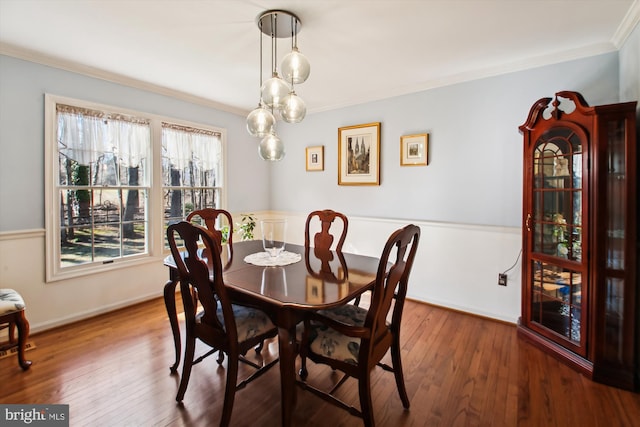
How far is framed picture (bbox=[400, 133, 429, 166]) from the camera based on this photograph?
10.5 ft

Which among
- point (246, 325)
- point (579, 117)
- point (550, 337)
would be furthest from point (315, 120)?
point (550, 337)

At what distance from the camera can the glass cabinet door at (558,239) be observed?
212 centimetres

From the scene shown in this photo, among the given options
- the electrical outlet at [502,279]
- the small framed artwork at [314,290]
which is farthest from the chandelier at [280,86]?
the electrical outlet at [502,279]

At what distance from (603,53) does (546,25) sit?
700 millimetres

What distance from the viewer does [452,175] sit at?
10.1 feet

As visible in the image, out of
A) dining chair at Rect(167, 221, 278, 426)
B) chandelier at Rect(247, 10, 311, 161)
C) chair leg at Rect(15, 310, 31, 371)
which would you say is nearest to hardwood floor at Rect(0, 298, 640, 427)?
chair leg at Rect(15, 310, 31, 371)

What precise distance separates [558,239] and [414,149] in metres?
1.57

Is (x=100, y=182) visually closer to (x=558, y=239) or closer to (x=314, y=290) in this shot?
(x=314, y=290)

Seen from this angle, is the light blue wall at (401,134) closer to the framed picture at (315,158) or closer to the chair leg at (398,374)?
the framed picture at (315,158)

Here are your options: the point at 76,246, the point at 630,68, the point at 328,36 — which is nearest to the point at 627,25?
the point at 630,68

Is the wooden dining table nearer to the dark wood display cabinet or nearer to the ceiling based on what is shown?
the dark wood display cabinet

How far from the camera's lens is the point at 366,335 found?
1392 millimetres

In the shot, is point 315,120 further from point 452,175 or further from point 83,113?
point 83,113

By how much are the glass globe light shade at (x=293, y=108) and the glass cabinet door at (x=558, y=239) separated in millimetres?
1879
